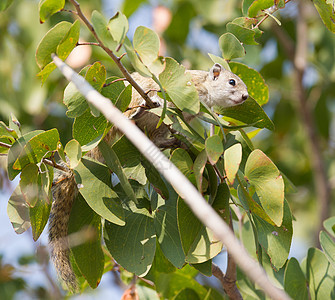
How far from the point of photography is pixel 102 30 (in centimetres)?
144

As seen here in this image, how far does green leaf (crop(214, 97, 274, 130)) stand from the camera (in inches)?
75.8

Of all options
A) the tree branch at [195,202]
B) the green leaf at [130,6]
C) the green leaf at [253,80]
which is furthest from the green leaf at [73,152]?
the green leaf at [130,6]

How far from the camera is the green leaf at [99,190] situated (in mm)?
1560

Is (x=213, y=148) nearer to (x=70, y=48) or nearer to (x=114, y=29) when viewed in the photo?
(x=114, y=29)

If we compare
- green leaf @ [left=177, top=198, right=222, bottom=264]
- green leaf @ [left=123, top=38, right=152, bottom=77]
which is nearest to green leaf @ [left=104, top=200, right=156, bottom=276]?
green leaf @ [left=177, top=198, right=222, bottom=264]

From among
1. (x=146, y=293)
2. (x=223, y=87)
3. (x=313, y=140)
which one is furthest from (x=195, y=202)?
(x=313, y=140)

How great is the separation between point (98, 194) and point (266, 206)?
0.49m

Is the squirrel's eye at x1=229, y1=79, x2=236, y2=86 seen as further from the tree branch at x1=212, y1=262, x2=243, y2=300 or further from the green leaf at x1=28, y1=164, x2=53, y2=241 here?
the green leaf at x1=28, y1=164, x2=53, y2=241

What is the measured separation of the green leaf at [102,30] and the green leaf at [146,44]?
2.6 inches

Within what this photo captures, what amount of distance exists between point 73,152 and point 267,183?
0.56m

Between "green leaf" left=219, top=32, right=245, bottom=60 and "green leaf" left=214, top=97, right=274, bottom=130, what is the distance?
0.58ft

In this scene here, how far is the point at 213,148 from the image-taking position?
56.9 inches

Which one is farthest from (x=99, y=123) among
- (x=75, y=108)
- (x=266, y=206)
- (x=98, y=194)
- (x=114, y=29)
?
(x=266, y=206)

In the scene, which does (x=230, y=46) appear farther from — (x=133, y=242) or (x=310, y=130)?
(x=310, y=130)
